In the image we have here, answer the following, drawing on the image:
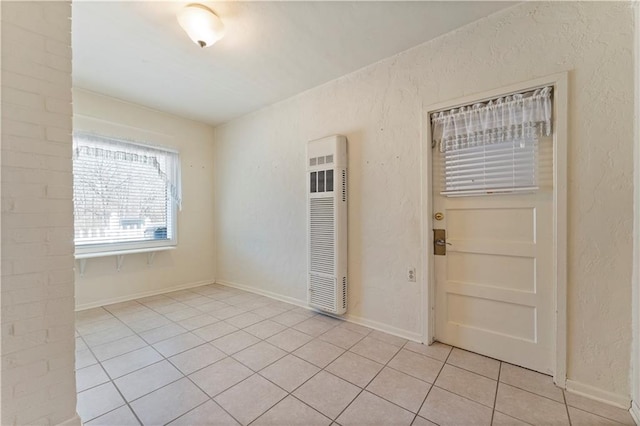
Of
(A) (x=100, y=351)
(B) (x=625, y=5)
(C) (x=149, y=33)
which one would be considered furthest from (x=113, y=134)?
(B) (x=625, y=5)

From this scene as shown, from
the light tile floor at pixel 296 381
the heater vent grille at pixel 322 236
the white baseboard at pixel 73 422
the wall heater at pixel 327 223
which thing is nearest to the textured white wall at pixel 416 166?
the wall heater at pixel 327 223

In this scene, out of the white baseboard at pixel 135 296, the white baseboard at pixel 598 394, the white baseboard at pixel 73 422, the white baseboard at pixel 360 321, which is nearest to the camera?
the white baseboard at pixel 73 422

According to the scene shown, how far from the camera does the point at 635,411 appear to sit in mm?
1497

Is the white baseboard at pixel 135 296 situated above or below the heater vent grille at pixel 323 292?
below

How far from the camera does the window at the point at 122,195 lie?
126 inches

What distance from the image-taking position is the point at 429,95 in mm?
2316

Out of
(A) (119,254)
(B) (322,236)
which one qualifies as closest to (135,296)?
(A) (119,254)

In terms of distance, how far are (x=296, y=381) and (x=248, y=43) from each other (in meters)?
2.76

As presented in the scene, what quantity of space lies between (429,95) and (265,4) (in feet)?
4.93

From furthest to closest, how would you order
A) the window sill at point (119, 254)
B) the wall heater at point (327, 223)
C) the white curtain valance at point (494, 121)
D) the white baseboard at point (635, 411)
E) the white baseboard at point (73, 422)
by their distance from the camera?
the window sill at point (119, 254) < the wall heater at point (327, 223) < the white curtain valance at point (494, 121) < the white baseboard at point (635, 411) < the white baseboard at point (73, 422)

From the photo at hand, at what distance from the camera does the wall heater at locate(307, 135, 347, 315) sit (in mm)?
2779

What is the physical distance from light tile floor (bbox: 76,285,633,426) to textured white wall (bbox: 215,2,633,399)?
341 millimetres

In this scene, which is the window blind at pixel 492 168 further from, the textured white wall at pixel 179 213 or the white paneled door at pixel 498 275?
the textured white wall at pixel 179 213

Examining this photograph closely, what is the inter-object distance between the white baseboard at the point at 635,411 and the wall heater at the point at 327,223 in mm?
2029
